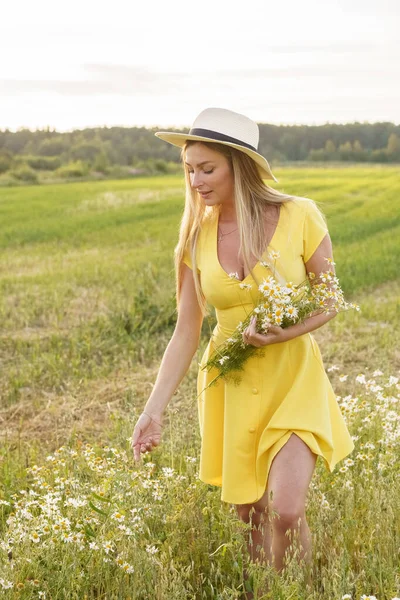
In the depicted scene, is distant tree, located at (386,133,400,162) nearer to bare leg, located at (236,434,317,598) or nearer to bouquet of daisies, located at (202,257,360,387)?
bouquet of daisies, located at (202,257,360,387)

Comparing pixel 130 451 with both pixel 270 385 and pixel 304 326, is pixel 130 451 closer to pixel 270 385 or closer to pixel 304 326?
pixel 270 385

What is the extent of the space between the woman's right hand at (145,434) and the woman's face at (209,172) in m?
0.96

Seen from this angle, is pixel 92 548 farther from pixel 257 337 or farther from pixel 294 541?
pixel 257 337

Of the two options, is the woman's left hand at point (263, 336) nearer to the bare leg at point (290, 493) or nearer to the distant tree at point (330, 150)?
the bare leg at point (290, 493)

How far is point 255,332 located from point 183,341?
61cm

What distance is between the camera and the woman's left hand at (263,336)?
10.2ft

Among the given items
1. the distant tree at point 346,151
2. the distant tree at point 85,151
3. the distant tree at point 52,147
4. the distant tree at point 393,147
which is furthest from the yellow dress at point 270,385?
the distant tree at point 346,151

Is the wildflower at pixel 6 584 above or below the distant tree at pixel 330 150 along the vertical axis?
below

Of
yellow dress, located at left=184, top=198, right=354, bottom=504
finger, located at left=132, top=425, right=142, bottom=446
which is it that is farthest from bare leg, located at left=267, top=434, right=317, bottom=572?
finger, located at left=132, top=425, right=142, bottom=446

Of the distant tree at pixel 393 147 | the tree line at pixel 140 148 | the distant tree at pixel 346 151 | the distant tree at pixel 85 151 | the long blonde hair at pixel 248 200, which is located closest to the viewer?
the long blonde hair at pixel 248 200

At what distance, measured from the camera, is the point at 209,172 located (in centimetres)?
336

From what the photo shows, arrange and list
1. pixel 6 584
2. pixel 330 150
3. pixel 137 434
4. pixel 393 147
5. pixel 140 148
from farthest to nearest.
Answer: pixel 330 150 < pixel 393 147 < pixel 140 148 < pixel 137 434 < pixel 6 584

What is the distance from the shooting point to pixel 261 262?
3295mm

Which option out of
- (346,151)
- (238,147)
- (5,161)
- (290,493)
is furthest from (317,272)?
(346,151)
